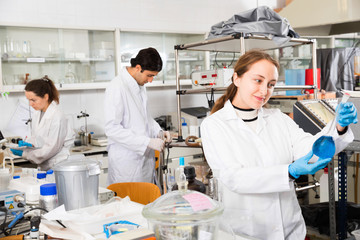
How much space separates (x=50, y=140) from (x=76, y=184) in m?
1.66

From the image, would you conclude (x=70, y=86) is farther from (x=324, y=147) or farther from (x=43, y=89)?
(x=324, y=147)

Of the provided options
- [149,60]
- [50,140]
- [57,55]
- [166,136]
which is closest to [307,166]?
[149,60]

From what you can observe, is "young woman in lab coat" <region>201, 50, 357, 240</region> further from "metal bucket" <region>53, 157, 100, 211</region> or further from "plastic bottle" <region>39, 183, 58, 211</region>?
"plastic bottle" <region>39, 183, 58, 211</region>

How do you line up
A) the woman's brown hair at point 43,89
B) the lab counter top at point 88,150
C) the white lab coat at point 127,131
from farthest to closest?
the lab counter top at point 88,150
the woman's brown hair at point 43,89
the white lab coat at point 127,131

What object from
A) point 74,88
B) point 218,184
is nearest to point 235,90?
point 218,184

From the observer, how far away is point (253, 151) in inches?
71.6

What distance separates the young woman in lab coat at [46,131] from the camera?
11.0 feet

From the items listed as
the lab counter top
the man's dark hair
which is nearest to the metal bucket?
the man's dark hair

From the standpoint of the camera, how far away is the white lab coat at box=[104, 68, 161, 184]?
10.2 feet

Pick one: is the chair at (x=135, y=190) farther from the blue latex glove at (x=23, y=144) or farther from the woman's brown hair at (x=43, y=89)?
the woman's brown hair at (x=43, y=89)

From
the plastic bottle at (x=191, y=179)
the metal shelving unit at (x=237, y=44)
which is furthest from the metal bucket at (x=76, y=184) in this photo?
the metal shelving unit at (x=237, y=44)

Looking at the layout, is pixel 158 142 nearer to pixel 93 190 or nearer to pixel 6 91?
pixel 93 190

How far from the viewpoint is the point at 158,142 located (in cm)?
315

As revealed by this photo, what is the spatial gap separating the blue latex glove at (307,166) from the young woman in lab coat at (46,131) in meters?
2.13
